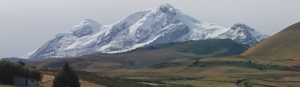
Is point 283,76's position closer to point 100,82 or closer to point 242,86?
point 242,86

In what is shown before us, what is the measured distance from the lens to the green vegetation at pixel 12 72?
89.9m

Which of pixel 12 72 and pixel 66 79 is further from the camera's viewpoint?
pixel 12 72

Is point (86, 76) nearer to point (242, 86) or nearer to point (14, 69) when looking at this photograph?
point (14, 69)

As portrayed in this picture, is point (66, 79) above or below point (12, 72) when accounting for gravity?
below

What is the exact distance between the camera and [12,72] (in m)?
90.9

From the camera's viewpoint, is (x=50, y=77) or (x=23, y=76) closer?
(x=23, y=76)

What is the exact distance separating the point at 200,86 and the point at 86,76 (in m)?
35.5

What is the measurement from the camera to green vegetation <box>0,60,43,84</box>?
89.9 m

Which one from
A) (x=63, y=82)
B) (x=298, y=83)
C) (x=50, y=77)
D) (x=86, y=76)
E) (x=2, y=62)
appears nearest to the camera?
(x=63, y=82)

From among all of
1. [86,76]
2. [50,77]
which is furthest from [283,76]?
[50,77]

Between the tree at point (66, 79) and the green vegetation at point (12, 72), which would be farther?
the green vegetation at point (12, 72)

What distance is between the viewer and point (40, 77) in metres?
95.3

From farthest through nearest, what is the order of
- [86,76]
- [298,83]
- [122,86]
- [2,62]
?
[298,83]
[86,76]
[122,86]
[2,62]

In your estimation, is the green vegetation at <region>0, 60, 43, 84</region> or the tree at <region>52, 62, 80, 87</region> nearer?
the tree at <region>52, 62, 80, 87</region>
